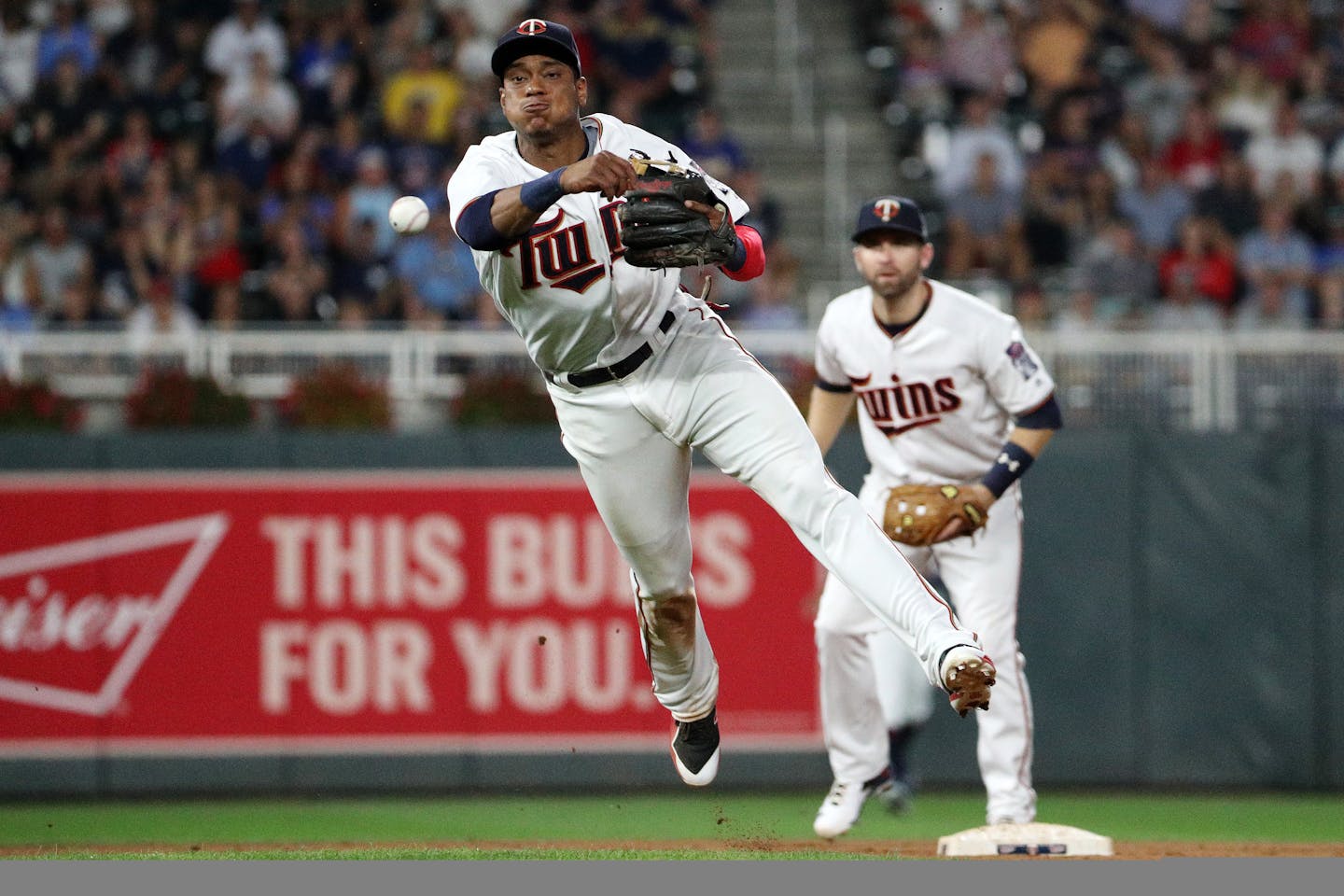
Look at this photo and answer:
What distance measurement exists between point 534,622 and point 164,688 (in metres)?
2.05

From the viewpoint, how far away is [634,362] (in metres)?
5.67

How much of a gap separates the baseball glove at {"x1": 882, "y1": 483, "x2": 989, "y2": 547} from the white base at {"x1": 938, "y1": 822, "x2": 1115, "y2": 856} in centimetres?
110

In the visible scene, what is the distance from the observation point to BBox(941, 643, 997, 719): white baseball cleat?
505 centimetres

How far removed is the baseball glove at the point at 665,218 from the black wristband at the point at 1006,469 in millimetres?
1977

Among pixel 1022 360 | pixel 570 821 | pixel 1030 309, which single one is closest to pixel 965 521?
pixel 1022 360

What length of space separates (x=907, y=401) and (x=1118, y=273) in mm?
5273

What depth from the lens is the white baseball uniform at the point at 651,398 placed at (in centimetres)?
536

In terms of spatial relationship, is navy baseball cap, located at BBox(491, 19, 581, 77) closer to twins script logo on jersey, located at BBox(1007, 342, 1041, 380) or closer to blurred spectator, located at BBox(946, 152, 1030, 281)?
twins script logo on jersey, located at BBox(1007, 342, 1041, 380)

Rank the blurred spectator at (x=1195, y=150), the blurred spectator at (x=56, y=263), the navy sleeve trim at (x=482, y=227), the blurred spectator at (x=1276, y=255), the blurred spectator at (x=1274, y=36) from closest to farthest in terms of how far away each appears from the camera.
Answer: the navy sleeve trim at (x=482, y=227) < the blurred spectator at (x=56, y=263) < the blurred spectator at (x=1276, y=255) < the blurred spectator at (x=1195, y=150) < the blurred spectator at (x=1274, y=36)

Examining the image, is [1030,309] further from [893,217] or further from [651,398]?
[651,398]

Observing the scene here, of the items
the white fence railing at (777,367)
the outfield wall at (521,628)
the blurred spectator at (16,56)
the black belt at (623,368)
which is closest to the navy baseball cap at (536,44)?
the black belt at (623,368)

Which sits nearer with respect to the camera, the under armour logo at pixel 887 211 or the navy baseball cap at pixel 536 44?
the navy baseball cap at pixel 536 44

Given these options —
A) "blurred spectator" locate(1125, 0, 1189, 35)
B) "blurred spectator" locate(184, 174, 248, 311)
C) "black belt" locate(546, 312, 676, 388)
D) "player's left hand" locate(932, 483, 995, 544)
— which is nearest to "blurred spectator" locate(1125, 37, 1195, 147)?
→ "blurred spectator" locate(1125, 0, 1189, 35)

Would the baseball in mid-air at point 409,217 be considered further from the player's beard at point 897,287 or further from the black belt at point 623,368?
the player's beard at point 897,287
